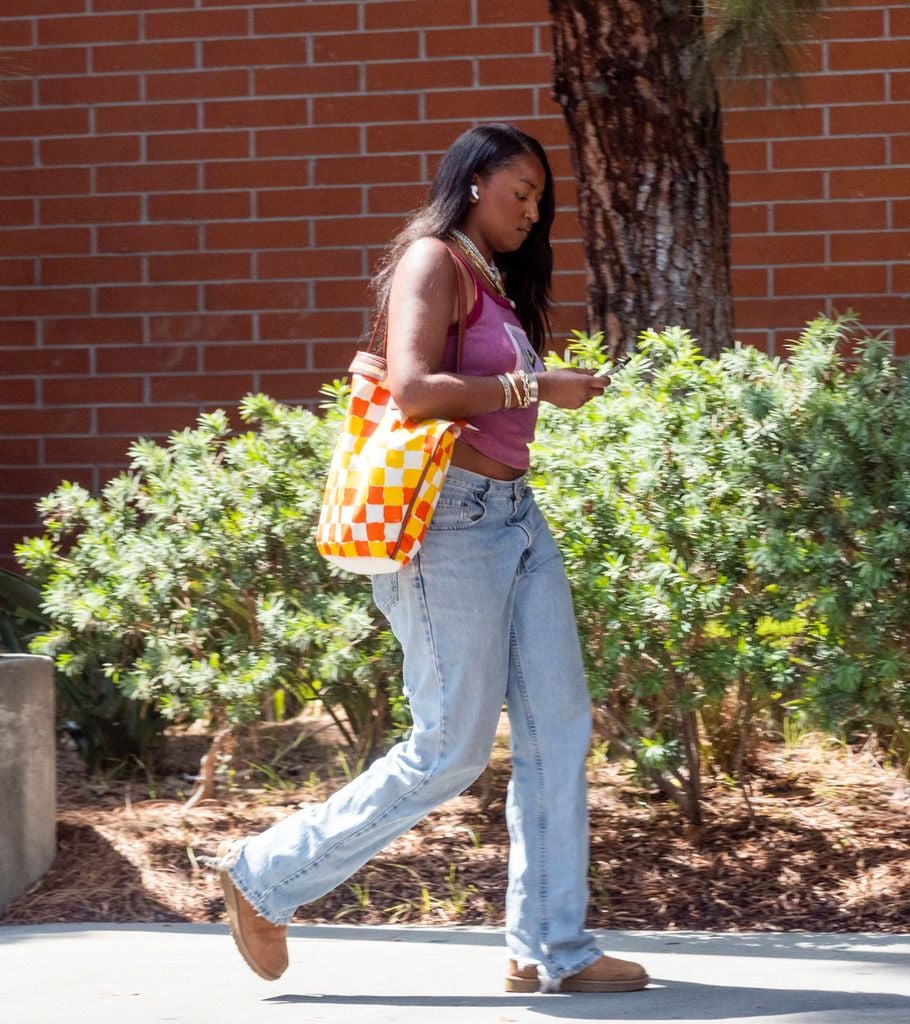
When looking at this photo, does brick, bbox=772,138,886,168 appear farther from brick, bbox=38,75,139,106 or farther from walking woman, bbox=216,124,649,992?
walking woman, bbox=216,124,649,992

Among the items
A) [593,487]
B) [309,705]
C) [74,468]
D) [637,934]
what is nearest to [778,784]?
[637,934]

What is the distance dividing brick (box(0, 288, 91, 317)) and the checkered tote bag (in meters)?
4.00

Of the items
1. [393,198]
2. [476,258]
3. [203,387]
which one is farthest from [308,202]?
[476,258]

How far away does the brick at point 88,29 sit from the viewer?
677cm

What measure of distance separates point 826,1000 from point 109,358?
15.0 feet

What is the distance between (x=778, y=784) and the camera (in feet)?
15.8

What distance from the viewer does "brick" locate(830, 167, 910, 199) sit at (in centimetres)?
633

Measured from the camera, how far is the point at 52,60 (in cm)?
682

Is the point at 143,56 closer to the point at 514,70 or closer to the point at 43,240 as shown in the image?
the point at 43,240

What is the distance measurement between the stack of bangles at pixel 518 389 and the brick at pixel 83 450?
12.9 feet

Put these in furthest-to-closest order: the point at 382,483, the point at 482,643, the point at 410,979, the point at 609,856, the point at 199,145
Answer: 1. the point at 199,145
2. the point at 609,856
3. the point at 410,979
4. the point at 482,643
5. the point at 382,483

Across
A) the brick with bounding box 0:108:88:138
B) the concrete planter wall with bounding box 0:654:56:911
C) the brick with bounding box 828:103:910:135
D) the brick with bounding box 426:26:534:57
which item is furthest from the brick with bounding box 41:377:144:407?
the brick with bounding box 828:103:910:135

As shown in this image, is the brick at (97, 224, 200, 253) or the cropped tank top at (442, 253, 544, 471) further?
the brick at (97, 224, 200, 253)

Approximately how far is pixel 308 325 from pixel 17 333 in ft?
4.42
